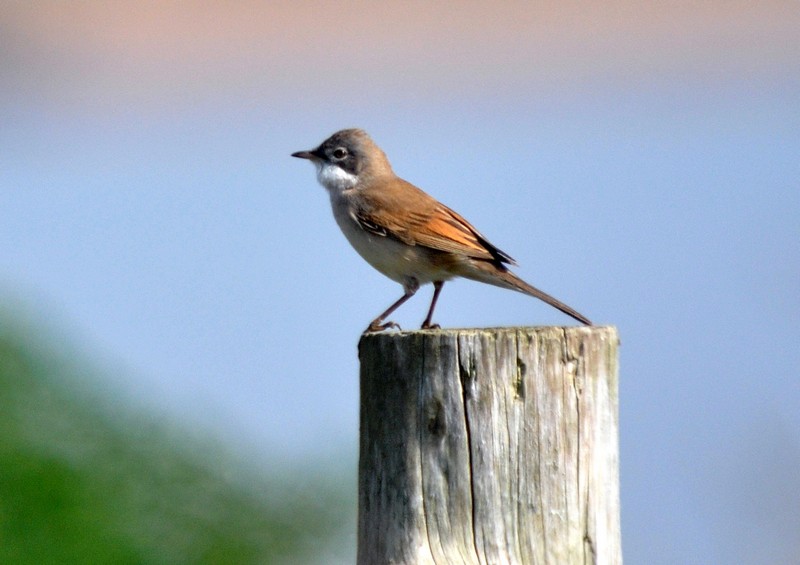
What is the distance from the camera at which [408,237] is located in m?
6.79

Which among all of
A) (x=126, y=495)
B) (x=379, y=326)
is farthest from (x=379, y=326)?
(x=126, y=495)

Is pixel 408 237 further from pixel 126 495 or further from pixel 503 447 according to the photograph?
pixel 503 447

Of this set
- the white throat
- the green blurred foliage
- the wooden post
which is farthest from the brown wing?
the wooden post

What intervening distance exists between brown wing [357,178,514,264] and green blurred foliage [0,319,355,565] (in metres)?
2.26

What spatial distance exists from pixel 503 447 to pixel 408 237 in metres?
3.51

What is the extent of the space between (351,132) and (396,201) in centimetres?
107

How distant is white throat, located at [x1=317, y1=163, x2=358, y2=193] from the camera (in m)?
7.65

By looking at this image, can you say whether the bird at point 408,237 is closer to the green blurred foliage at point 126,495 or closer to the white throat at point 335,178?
the white throat at point 335,178

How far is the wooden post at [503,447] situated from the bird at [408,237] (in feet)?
8.31

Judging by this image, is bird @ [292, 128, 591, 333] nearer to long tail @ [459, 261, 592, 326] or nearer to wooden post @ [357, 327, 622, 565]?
long tail @ [459, 261, 592, 326]

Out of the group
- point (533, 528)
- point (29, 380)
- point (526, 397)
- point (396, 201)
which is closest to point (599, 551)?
point (533, 528)

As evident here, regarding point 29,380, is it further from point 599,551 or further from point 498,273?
point 599,551

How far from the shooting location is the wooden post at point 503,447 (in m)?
3.40

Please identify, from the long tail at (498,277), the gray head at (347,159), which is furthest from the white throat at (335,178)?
the long tail at (498,277)
